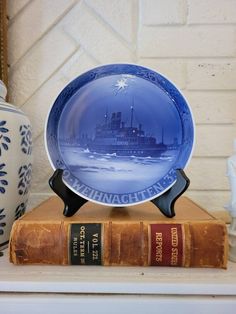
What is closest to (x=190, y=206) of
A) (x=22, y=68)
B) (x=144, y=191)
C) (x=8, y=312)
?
(x=144, y=191)

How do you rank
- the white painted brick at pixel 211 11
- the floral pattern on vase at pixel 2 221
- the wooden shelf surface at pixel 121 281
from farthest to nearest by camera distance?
1. the white painted brick at pixel 211 11
2. the floral pattern on vase at pixel 2 221
3. the wooden shelf surface at pixel 121 281

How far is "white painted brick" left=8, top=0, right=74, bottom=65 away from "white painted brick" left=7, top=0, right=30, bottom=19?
0.04 ft

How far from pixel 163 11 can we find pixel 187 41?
10 cm

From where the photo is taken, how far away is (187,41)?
0.74 meters

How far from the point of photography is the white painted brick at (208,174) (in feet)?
2.51

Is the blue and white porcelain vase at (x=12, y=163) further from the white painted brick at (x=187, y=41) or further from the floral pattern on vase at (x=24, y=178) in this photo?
the white painted brick at (x=187, y=41)

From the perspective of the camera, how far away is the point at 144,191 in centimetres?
50

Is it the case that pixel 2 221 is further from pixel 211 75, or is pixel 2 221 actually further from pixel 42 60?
pixel 211 75

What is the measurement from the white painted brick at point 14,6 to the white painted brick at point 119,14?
17 centimetres

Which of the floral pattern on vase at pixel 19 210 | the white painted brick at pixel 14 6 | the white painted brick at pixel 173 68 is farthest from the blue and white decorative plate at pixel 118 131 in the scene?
the white painted brick at pixel 14 6

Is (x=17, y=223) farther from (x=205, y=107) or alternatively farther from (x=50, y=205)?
(x=205, y=107)

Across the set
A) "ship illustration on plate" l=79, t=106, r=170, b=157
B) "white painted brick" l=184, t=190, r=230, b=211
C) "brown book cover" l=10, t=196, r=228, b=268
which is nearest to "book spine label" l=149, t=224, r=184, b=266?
"brown book cover" l=10, t=196, r=228, b=268

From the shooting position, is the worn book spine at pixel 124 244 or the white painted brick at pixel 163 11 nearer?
the worn book spine at pixel 124 244

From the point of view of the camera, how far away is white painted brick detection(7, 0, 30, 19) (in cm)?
74
